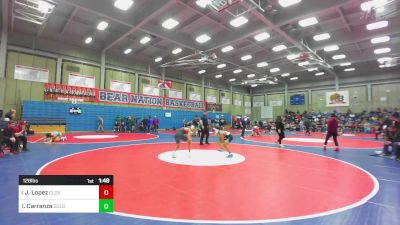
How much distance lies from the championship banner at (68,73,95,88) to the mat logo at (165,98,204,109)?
8.27m

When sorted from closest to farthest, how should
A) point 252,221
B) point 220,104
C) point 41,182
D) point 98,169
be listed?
point 41,182
point 252,221
point 98,169
point 220,104

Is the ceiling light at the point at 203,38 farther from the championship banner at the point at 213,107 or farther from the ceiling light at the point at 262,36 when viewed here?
the championship banner at the point at 213,107

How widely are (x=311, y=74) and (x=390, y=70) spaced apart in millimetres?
8250

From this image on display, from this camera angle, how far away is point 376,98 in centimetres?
2486

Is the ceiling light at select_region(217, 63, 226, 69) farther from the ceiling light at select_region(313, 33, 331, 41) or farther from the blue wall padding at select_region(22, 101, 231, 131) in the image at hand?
the ceiling light at select_region(313, 33, 331, 41)

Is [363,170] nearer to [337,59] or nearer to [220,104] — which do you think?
[337,59]

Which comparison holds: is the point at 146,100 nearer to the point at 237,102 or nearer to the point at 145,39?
the point at 145,39

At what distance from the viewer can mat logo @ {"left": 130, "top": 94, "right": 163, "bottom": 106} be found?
2125 centimetres

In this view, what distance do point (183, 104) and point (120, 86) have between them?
815cm

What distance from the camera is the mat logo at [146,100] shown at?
2125cm

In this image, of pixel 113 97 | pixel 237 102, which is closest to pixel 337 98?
pixel 237 102

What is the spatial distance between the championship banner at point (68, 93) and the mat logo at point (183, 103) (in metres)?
8.41

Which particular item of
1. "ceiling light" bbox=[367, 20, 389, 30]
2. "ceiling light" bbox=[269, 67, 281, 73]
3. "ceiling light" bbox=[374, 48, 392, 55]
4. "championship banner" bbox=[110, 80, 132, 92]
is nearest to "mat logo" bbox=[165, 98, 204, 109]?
"championship banner" bbox=[110, 80, 132, 92]

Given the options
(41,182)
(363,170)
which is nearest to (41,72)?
(41,182)
